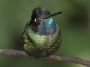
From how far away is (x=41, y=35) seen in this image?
1290 mm

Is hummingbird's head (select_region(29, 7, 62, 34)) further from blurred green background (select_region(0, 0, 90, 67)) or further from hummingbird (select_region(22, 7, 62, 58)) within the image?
blurred green background (select_region(0, 0, 90, 67))

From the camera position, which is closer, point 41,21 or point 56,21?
point 41,21

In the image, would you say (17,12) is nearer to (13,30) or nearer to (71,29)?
(13,30)

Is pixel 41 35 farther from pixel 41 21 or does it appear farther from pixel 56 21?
pixel 56 21

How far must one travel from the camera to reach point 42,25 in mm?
1290

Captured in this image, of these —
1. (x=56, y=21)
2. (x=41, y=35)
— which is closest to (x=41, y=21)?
(x=41, y=35)

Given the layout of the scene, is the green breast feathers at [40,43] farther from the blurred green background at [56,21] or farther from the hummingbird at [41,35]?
the blurred green background at [56,21]

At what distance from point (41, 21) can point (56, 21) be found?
843mm

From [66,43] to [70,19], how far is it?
0.16 meters

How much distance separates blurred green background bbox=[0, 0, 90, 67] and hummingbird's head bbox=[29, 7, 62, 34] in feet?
2.30

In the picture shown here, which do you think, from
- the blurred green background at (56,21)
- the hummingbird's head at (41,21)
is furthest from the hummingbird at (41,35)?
the blurred green background at (56,21)

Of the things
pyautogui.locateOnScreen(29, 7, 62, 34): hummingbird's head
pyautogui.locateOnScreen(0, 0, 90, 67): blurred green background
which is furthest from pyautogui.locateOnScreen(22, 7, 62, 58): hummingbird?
pyautogui.locateOnScreen(0, 0, 90, 67): blurred green background

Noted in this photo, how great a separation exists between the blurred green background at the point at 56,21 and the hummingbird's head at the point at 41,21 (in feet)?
2.30

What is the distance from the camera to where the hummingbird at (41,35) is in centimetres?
126
